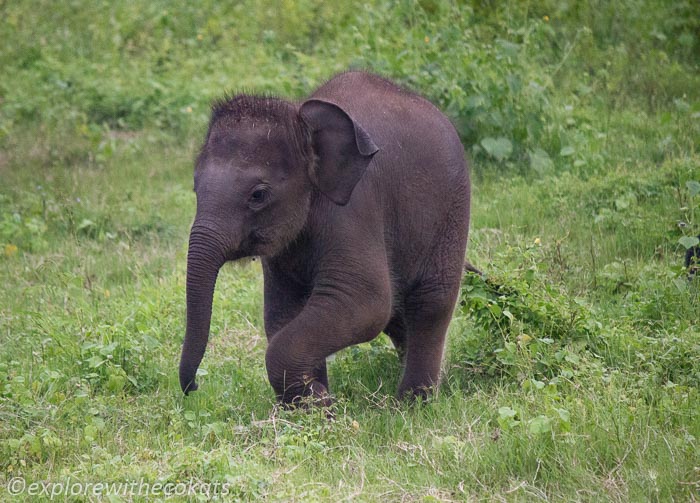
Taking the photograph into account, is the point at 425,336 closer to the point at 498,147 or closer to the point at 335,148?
the point at 335,148

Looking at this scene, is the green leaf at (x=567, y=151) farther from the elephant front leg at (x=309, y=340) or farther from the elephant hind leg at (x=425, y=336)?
the elephant front leg at (x=309, y=340)

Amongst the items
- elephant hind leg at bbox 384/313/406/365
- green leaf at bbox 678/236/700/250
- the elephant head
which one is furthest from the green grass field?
the elephant head

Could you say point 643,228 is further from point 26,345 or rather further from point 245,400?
point 26,345

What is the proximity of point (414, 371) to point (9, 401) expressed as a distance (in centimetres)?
228

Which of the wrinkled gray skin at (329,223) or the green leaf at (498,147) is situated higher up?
the wrinkled gray skin at (329,223)

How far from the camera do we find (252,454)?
4.96m

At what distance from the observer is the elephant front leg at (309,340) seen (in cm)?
541

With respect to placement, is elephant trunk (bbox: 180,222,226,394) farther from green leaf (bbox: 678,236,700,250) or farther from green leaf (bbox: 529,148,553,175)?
green leaf (bbox: 529,148,553,175)

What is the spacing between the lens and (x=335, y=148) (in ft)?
18.1

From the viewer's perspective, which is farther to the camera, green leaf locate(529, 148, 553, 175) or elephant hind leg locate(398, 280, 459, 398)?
green leaf locate(529, 148, 553, 175)

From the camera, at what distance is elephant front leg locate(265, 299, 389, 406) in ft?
17.8

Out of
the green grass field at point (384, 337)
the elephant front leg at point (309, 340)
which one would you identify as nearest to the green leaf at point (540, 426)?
the green grass field at point (384, 337)

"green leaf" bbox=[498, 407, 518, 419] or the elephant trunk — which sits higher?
the elephant trunk

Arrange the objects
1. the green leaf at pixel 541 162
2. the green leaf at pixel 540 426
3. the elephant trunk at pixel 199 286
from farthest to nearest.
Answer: the green leaf at pixel 541 162, the elephant trunk at pixel 199 286, the green leaf at pixel 540 426
